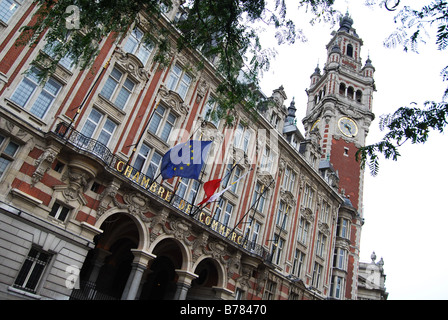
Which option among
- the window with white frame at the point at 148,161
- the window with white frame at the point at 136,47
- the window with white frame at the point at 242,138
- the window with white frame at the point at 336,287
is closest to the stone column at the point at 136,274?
A: the window with white frame at the point at 148,161

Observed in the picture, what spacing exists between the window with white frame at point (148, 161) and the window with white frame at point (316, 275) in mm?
20853

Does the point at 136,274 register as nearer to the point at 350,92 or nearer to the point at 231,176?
the point at 231,176

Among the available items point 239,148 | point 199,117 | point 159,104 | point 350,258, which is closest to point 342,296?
point 350,258

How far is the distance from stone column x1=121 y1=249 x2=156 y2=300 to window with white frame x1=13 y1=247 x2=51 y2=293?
14.4 feet

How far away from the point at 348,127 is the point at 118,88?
41.3 m

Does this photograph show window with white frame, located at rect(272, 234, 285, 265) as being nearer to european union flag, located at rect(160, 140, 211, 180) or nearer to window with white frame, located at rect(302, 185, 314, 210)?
window with white frame, located at rect(302, 185, 314, 210)

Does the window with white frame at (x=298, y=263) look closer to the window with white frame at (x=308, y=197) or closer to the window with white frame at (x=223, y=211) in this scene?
the window with white frame at (x=308, y=197)

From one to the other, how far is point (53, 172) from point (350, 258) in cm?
3825

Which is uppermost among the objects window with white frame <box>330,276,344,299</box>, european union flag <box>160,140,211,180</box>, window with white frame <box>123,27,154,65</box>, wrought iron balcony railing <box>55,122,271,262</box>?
window with white frame <box>123,27,154,65</box>

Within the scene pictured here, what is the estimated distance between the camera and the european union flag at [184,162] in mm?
19047

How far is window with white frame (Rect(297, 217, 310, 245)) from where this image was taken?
32.6m

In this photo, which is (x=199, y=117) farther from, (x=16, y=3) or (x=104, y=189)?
(x=16, y=3)

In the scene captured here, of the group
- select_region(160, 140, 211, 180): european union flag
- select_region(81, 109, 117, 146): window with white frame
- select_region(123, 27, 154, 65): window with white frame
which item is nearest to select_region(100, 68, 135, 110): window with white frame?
select_region(81, 109, 117, 146): window with white frame

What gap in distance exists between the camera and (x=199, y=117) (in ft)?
81.5
